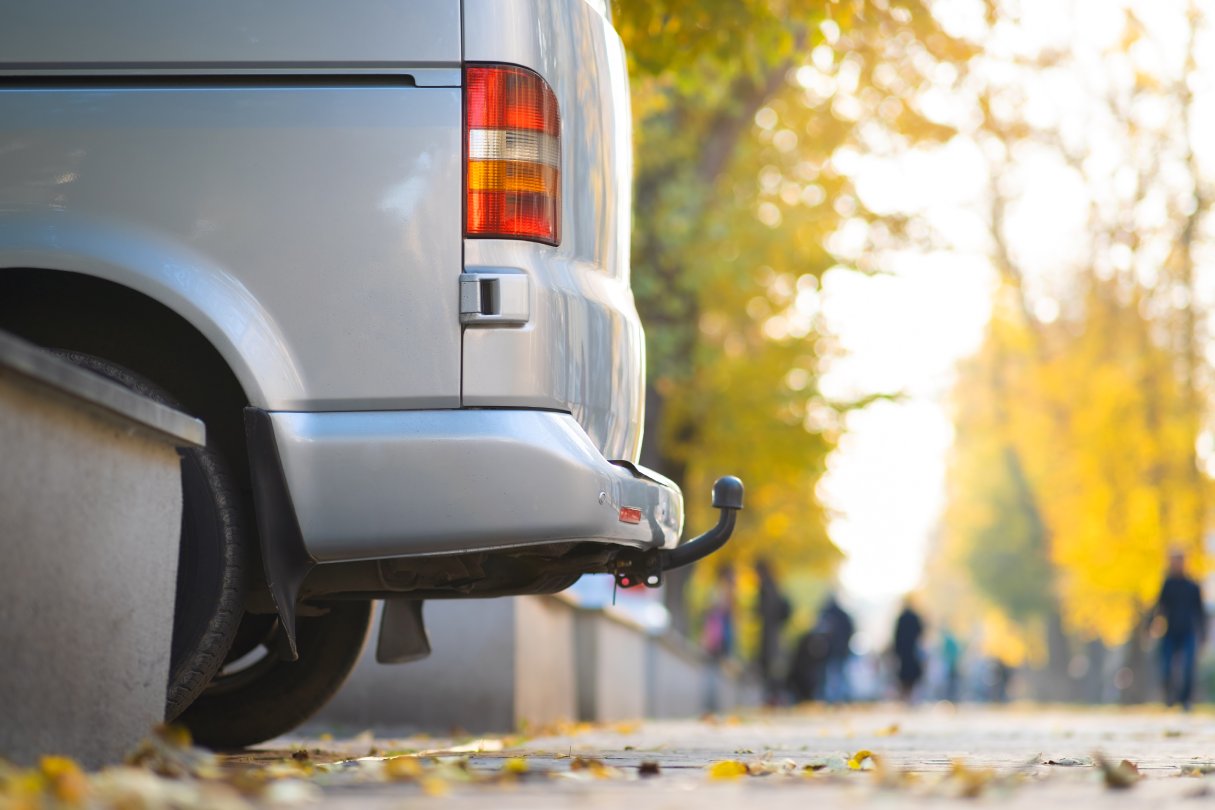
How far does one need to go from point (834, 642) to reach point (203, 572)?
23.7 m

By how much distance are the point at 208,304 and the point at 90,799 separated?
1.75 meters

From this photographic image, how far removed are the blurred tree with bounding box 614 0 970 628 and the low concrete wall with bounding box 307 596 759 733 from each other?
6.95 m

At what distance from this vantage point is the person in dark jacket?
66.0 feet

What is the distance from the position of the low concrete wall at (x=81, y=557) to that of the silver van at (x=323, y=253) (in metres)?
0.31

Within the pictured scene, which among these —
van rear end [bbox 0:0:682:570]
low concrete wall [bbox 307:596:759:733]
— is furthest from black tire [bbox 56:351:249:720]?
low concrete wall [bbox 307:596:759:733]

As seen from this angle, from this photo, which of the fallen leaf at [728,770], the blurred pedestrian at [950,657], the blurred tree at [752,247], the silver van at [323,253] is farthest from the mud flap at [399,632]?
the blurred pedestrian at [950,657]

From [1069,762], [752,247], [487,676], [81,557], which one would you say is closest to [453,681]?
[487,676]

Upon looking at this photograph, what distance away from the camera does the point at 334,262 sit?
4758 millimetres

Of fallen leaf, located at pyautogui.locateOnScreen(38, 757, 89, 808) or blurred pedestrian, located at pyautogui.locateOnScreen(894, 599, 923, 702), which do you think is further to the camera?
blurred pedestrian, located at pyautogui.locateOnScreen(894, 599, 923, 702)

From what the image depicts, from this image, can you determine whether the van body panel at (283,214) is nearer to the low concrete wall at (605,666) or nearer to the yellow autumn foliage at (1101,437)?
the low concrete wall at (605,666)

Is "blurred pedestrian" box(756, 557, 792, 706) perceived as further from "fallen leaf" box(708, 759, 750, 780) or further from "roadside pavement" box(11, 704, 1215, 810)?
"fallen leaf" box(708, 759, 750, 780)

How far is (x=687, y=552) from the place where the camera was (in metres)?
5.61

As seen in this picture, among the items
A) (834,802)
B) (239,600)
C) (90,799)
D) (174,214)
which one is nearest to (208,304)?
(174,214)

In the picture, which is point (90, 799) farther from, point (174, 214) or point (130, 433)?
point (174, 214)
